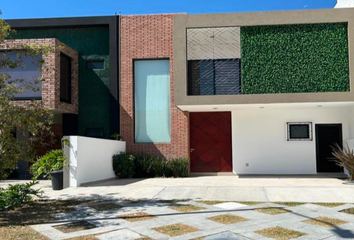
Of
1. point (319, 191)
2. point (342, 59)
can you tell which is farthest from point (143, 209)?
point (342, 59)

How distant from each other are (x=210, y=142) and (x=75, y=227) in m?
11.0

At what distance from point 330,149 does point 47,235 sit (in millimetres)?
13503

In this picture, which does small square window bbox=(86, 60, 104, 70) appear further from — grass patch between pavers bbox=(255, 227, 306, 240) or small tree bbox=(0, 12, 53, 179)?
grass patch between pavers bbox=(255, 227, 306, 240)

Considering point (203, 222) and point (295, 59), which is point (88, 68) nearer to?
point (295, 59)

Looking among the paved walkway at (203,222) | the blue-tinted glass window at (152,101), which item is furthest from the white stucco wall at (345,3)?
the paved walkway at (203,222)

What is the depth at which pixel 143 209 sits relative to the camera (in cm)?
816

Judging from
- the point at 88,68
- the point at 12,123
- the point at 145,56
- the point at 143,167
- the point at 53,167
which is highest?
the point at 145,56

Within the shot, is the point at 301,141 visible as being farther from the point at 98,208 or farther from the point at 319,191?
the point at 98,208

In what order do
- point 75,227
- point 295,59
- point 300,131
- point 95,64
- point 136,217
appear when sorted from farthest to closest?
point 95,64, point 300,131, point 295,59, point 136,217, point 75,227

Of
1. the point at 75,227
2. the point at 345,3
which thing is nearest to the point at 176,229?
the point at 75,227

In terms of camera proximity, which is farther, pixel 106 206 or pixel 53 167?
pixel 53 167

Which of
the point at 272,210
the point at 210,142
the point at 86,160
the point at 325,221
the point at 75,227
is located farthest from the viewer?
the point at 210,142

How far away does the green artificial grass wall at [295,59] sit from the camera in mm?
13695

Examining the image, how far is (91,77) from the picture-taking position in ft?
56.7
